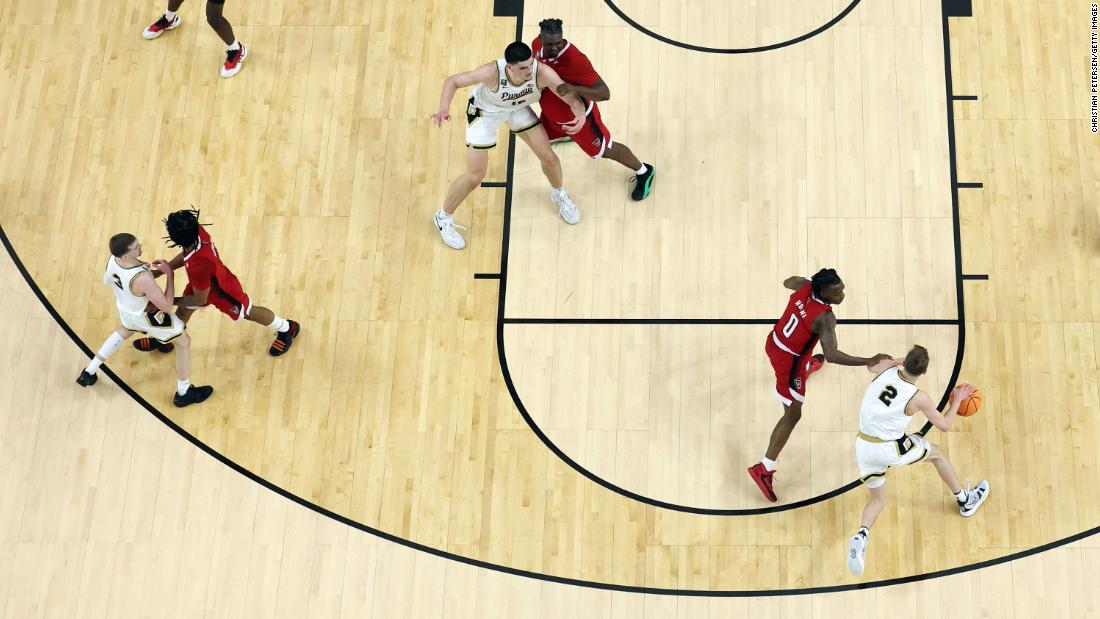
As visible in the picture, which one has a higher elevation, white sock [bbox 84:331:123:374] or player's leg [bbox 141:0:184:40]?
player's leg [bbox 141:0:184:40]

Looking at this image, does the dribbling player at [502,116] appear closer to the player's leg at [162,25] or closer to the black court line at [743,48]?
the black court line at [743,48]

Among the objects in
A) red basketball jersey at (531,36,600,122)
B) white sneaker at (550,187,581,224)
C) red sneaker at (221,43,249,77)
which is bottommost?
white sneaker at (550,187,581,224)

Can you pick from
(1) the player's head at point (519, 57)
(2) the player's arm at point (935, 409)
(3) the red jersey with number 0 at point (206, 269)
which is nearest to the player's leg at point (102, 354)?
(3) the red jersey with number 0 at point (206, 269)

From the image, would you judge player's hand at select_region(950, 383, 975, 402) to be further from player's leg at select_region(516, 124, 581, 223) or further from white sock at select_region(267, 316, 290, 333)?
white sock at select_region(267, 316, 290, 333)

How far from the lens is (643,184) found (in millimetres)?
7418

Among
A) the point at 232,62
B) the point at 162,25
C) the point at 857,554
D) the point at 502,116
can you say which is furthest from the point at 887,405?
the point at 162,25

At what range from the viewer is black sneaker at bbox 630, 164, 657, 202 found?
739cm

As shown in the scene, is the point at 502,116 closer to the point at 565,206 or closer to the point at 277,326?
the point at 565,206

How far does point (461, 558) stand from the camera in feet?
21.7

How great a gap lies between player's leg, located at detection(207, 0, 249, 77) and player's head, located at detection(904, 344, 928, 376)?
5168mm

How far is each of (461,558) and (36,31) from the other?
513 cm

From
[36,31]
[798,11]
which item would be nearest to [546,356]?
[798,11]

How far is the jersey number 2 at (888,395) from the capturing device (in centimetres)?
569

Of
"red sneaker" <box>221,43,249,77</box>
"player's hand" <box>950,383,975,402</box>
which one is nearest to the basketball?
"player's hand" <box>950,383,975,402</box>
